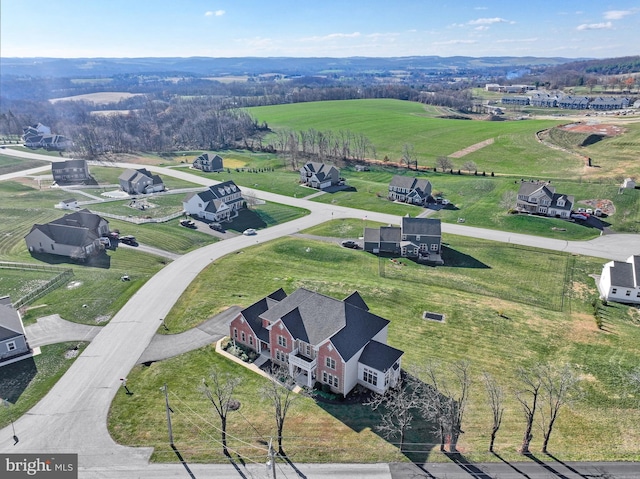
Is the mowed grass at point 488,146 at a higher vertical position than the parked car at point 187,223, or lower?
higher

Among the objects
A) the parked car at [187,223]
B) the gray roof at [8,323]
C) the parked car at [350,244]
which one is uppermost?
the parked car at [187,223]

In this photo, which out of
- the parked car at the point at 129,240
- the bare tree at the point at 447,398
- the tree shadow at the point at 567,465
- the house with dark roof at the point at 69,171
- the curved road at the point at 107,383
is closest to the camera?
the tree shadow at the point at 567,465

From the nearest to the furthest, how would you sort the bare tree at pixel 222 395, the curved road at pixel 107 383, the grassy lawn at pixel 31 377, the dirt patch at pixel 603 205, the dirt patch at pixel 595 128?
the curved road at pixel 107 383
the bare tree at pixel 222 395
the grassy lawn at pixel 31 377
the dirt patch at pixel 603 205
the dirt patch at pixel 595 128

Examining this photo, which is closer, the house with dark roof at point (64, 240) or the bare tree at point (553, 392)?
the bare tree at point (553, 392)

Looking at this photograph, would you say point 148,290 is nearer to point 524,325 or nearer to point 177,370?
point 177,370

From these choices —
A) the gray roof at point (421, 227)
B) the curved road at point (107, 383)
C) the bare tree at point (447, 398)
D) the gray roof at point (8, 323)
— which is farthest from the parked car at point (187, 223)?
the bare tree at point (447, 398)

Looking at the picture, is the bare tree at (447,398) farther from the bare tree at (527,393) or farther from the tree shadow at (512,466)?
the bare tree at (527,393)

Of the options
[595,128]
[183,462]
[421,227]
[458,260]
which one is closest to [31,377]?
[183,462]
